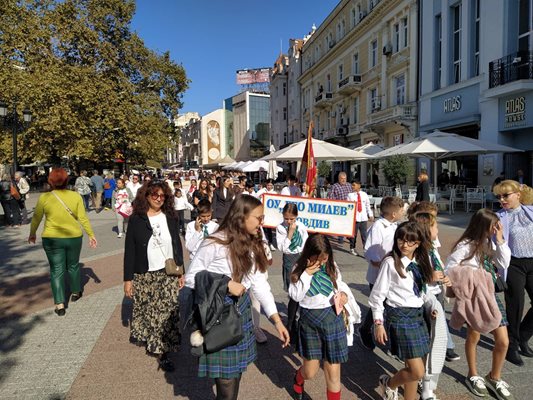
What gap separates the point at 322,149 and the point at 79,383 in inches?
379

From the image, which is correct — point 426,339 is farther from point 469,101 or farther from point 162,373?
point 469,101

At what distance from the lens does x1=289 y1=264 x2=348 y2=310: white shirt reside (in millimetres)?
2879

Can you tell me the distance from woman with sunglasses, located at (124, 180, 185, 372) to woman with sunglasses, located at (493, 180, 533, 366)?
3.25 metres

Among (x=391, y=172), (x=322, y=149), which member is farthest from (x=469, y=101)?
(x=322, y=149)

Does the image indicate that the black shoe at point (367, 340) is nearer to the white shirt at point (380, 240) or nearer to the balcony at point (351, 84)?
the white shirt at point (380, 240)

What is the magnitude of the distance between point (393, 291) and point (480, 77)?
17.3 m

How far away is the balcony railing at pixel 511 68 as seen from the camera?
14.6 metres

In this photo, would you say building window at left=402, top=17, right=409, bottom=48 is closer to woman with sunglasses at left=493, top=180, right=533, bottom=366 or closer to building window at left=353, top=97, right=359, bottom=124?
building window at left=353, top=97, right=359, bottom=124

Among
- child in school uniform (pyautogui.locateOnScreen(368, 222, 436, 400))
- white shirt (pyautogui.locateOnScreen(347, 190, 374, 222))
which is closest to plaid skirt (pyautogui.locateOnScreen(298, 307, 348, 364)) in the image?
child in school uniform (pyautogui.locateOnScreen(368, 222, 436, 400))

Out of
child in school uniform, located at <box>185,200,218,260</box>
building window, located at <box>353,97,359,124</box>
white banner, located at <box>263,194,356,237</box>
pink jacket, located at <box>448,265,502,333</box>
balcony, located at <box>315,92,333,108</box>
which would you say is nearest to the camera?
pink jacket, located at <box>448,265,502,333</box>

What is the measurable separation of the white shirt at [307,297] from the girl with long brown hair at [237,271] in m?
0.32

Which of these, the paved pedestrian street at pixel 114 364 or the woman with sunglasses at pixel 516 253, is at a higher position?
the woman with sunglasses at pixel 516 253

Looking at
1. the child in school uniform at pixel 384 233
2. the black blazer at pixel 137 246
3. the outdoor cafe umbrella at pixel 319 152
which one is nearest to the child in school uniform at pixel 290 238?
the child in school uniform at pixel 384 233

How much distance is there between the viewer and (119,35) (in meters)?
27.8
